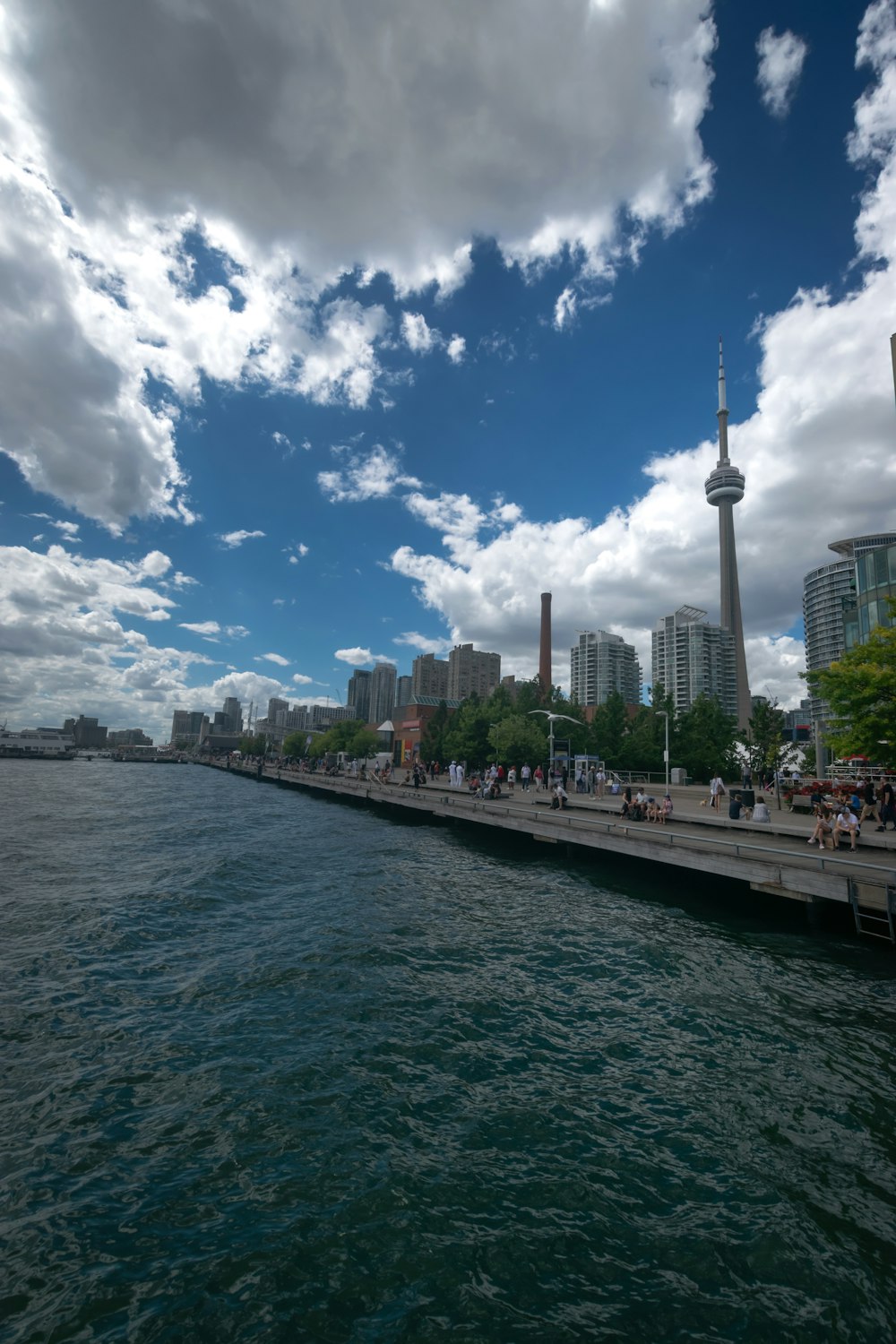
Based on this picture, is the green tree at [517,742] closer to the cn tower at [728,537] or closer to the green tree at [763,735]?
the green tree at [763,735]

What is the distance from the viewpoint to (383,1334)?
14.9 ft

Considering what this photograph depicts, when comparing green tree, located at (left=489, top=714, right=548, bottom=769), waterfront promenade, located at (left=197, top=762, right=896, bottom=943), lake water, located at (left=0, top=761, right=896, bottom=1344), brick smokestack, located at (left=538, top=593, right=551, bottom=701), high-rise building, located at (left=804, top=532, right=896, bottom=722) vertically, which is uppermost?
high-rise building, located at (left=804, top=532, right=896, bottom=722)

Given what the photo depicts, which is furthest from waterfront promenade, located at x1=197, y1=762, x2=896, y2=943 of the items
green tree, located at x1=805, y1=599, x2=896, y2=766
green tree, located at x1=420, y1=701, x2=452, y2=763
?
green tree, located at x1=420, y1=701, x2=452, y2=763

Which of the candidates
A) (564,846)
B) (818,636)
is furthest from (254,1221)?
(818,636)

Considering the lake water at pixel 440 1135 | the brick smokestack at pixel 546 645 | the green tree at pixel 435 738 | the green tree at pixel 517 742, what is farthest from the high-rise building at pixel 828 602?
the lake water at pixel 440 1135

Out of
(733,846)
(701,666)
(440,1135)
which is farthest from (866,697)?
(701,666)

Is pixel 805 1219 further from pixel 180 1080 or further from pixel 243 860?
pixel 243 860

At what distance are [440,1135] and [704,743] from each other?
57674 mm

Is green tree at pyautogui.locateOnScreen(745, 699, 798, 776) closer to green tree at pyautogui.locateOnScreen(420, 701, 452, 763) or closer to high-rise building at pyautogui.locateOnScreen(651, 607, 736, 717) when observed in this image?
green tree at pyautogui.locateOnScreen(420, 701, 452, 763)

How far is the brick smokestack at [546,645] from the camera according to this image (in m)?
104

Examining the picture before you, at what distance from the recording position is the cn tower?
14275cm

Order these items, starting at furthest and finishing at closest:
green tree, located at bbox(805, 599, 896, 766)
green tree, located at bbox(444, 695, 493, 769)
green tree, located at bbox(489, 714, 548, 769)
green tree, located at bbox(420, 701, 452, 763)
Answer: green tree, located at bbox(420, 701, 452, 763) → green tree, located at bbox(444, 695, 493, 769) → green tree, located at bbox(489, 714, 548, 769) → green tree, located at bbox(805, 599, 896, 766)

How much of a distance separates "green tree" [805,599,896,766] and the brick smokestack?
76.8m

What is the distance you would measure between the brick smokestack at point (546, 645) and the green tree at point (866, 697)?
252ft
